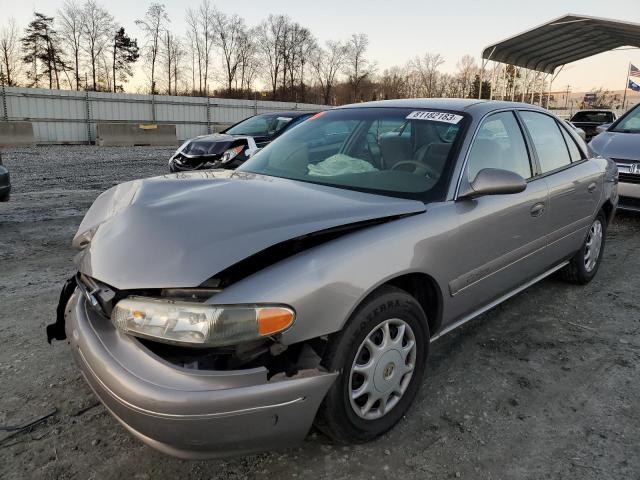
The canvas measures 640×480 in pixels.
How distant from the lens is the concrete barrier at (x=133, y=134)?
18.9 m

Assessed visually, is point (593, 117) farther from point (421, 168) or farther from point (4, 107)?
point (4, 107)

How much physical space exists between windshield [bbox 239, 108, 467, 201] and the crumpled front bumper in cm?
122

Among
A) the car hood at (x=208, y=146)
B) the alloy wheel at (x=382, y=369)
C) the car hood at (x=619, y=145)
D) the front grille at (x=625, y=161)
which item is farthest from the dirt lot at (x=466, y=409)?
the car hood at (x=208, y=146)

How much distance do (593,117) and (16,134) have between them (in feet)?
63.6

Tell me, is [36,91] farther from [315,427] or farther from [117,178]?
[315,427]

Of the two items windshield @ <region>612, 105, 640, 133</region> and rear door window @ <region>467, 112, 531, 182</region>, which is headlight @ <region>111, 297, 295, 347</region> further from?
windshield @ <region>612, 105, 640, 133</region>

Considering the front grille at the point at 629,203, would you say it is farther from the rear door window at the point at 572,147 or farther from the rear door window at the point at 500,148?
the rear door window at the point at 500,148

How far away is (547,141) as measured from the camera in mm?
3621

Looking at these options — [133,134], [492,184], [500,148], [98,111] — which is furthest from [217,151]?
[98,111]

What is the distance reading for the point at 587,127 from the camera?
15.5 meters

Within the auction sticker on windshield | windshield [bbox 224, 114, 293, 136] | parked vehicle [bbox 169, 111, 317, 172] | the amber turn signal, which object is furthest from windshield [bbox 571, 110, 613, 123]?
the amber turn signal

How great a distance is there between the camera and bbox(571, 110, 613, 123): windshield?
16.3m

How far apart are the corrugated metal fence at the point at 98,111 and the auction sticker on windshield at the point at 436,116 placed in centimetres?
1377

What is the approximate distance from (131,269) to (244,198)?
25.5 inches
